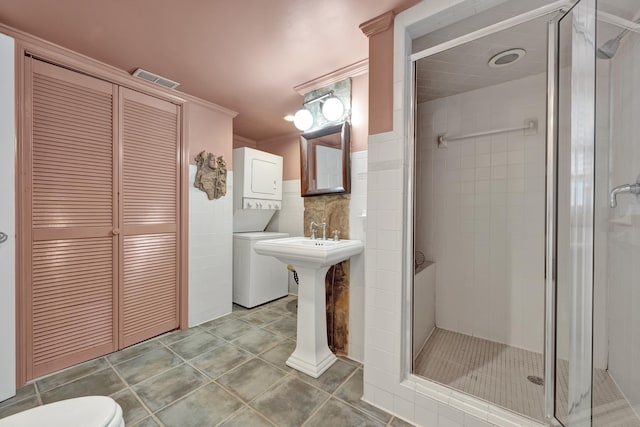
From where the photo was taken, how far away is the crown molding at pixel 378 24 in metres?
1.50

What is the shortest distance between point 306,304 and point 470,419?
1121 mm

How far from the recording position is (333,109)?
2.13m

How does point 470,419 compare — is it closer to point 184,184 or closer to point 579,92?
point 579,92

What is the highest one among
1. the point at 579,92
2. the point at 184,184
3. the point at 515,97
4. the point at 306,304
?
the point at 515,97

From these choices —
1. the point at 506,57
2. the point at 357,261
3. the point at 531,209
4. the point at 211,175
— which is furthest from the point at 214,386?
the point at 506,57

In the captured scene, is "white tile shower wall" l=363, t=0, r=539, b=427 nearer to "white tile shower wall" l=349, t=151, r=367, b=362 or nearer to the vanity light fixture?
"white tile shower wall" l=349, t=151, r=367, b=362

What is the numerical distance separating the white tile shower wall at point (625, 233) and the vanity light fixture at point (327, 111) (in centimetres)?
152

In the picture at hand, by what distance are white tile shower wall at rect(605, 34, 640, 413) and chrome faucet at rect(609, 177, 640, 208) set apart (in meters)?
0.03

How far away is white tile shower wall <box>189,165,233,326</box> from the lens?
2.56 meters

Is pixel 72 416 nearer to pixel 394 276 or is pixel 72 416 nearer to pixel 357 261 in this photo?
pixel 394 276

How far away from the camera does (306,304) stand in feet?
6.36

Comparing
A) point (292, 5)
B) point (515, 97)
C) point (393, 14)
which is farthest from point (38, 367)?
point (515, 97)

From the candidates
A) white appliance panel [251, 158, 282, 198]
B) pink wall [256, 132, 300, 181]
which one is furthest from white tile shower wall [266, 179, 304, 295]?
white appliance panel [251, 158, 282, 198]

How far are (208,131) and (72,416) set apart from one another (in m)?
2.40
